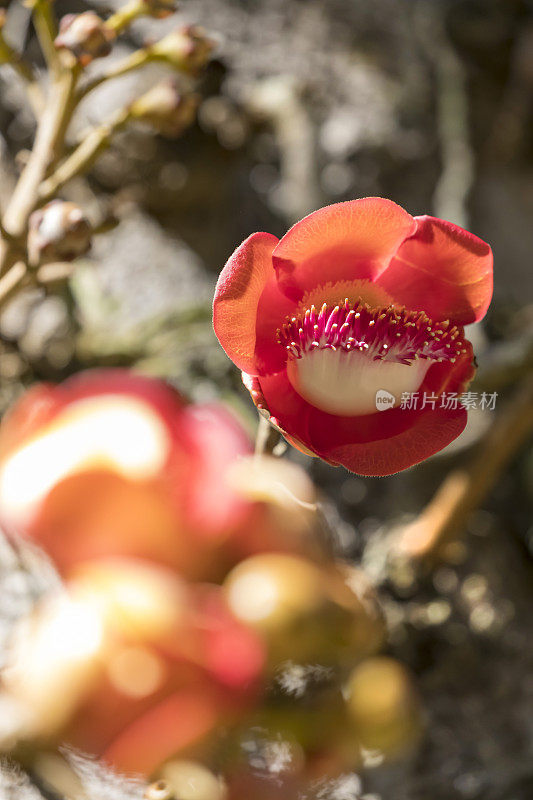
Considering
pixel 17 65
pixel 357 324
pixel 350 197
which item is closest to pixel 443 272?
pixel 357 324

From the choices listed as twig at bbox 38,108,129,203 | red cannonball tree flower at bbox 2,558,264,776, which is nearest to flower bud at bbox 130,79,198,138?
twig at bbox 38,108,129,203

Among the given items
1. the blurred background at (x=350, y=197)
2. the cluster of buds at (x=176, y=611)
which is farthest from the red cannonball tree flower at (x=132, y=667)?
the blurred background at (x=350, y=197)

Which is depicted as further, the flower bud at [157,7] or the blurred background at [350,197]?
the blurred background at [350,197]

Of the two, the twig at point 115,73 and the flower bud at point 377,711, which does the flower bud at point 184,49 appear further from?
the flower bud at point 377,711

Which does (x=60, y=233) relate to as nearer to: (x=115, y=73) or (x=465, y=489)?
(x=115, y=73)

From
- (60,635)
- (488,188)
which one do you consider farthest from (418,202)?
(60,635)

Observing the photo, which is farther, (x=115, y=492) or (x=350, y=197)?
(x=350, y=197)
